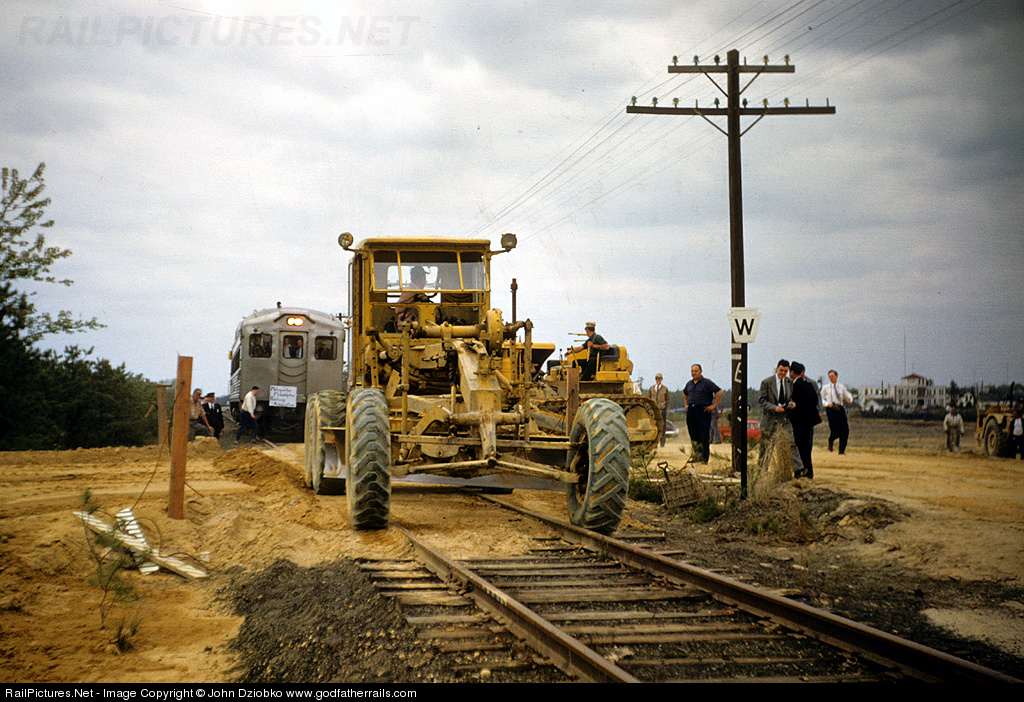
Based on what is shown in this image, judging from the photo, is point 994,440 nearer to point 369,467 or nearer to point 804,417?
point 804,417

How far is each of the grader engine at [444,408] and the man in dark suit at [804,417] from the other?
376 centimetres

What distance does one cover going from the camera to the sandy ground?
5512 mm

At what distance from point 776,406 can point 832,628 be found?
302 inches

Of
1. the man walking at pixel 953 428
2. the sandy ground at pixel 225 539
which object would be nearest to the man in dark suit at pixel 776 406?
the sandy ground at pixel 225 539

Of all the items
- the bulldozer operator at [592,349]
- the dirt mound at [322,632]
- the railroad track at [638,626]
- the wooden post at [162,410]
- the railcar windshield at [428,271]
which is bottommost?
the dirt mound at [322,632]

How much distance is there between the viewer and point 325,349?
90.3 ft

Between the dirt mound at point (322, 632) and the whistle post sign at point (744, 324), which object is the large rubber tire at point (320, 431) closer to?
the dirt mound at point (322, 632)

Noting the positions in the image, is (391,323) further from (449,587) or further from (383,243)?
(449,587)

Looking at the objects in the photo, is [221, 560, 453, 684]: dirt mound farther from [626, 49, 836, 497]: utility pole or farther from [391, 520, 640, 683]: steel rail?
[626, 49, 836, 497]: utility pole

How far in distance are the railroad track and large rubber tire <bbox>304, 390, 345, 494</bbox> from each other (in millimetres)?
3232

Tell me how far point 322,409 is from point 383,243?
2372mm

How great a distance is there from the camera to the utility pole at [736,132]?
12.9m

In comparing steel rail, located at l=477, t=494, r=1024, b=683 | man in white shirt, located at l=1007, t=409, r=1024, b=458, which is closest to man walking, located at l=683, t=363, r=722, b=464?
man in white shirt, located at l=1007, t=409, r=1024, b=458
